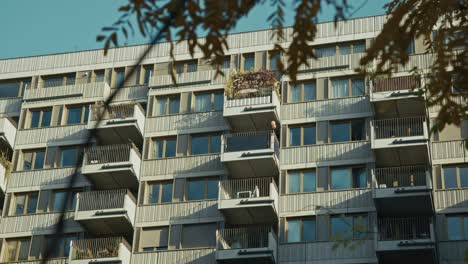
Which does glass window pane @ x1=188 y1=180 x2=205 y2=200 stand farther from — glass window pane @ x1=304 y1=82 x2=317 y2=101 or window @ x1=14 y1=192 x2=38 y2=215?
window @ x1=14 y1=192 x2=38 y2=215

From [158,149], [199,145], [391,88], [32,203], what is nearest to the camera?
[391,88]

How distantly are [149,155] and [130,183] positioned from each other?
5.29ft

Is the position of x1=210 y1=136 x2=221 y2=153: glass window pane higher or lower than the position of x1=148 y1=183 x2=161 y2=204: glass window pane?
higher

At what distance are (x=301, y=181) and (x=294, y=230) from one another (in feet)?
7.91

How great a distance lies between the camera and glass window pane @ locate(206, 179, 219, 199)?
1608 inches

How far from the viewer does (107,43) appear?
A: 8406 mm

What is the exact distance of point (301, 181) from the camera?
40094 mm

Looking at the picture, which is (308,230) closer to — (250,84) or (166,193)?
(166,193)

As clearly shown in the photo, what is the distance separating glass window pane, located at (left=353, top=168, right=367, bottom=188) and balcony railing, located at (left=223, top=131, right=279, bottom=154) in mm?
3662

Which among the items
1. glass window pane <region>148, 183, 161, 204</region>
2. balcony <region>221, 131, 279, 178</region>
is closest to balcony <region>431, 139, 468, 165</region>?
balcony <region>221, 131, 279, 178</region>

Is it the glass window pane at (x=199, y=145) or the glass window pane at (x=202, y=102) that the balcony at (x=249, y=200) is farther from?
the glass window pane at (x=202, y=102)

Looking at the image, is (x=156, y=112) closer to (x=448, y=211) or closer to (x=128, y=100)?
(x=128, y=100)

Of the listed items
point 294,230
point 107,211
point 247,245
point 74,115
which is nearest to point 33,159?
point 74,115

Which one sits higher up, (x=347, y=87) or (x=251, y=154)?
(x=347, y=87)
